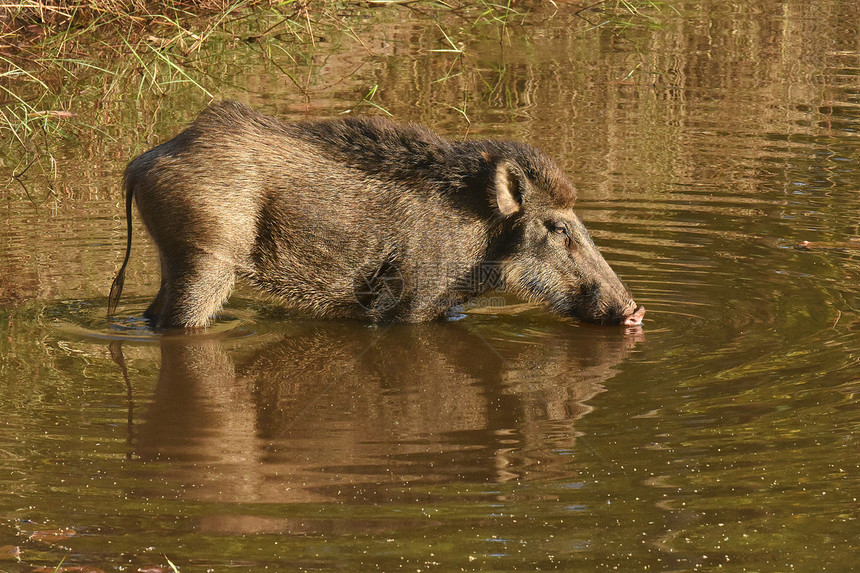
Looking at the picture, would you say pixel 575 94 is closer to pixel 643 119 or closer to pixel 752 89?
pixel 643 119

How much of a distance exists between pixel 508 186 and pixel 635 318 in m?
1.16

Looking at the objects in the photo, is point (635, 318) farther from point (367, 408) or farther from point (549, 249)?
point (367, 408)

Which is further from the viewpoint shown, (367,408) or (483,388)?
(483,388)

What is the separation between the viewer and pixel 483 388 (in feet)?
21.7

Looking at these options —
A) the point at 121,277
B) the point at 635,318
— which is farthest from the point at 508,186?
the point at 121,277

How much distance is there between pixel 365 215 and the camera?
756cm

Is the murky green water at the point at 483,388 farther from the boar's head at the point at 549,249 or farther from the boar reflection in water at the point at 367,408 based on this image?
the boar's head at the point at 549,249

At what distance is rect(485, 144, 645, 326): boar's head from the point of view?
7.79 meters

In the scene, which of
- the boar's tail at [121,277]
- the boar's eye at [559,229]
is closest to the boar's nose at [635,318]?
the boar's eye at [559,229]

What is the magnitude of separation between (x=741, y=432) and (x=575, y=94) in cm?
832

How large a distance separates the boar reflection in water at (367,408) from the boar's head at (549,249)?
24 cm

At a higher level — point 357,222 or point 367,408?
point 357,222

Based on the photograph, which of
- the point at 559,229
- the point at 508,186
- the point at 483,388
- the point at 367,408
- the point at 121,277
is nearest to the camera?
the point at 367,408

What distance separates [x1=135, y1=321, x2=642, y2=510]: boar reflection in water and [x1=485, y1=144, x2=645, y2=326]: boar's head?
24 centimetres
